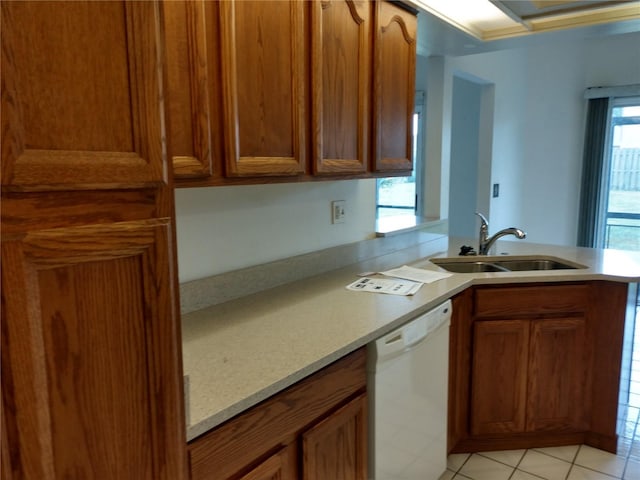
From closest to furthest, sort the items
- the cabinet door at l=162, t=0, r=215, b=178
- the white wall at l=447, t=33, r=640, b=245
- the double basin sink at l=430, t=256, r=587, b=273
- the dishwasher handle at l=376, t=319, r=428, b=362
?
the cabinet door at l=162, t=0, r=215, b=178 < the dishwasher handle at l=376, t=319, r=428, b=362 < the double basin sink at l=430, t=256, r=587, b=273 < the white wall at l=447, t=33, r=640, b=245

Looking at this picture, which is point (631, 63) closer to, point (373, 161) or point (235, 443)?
point (373, 161)

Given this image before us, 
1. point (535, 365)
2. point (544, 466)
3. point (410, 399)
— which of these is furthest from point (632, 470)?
point (410, 399)

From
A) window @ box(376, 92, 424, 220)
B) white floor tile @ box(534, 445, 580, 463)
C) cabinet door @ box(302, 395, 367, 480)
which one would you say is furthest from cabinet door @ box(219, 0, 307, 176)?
window @ box(376, 92, 424, 220)

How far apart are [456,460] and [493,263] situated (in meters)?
1.03

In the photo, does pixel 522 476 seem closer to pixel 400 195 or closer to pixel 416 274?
pixel 416 274

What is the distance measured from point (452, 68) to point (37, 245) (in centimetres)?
311

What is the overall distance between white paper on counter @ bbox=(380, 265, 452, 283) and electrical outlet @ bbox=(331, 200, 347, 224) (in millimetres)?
337

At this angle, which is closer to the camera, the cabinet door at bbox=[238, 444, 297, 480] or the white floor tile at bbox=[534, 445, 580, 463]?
the cabinet door at bbox=[238, 444, 297, 480]

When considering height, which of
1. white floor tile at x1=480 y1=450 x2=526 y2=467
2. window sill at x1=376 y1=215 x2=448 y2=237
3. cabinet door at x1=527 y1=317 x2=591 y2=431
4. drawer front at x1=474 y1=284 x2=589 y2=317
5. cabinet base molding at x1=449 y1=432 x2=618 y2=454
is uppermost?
window sill at x1=376 y1=215 x2=448 y2=237

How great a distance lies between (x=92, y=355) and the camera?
0.68m

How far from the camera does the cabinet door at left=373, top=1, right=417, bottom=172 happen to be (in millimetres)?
1929

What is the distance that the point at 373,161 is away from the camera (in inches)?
77.7

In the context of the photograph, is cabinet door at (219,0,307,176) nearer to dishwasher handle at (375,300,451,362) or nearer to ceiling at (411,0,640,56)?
dishwasher handle at (375,300,451,362)

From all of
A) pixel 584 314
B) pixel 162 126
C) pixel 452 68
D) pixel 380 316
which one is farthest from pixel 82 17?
pixel 452 68
